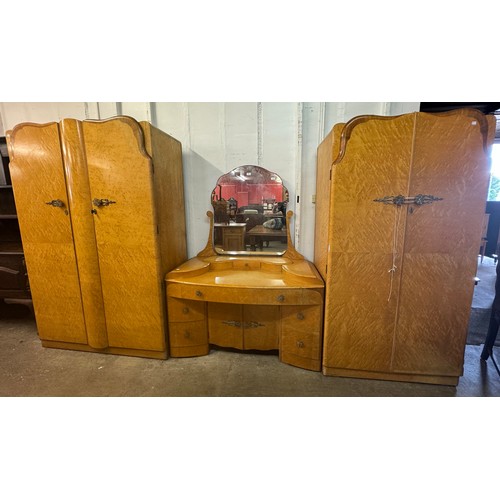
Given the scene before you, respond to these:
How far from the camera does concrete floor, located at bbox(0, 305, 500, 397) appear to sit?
1930 millimetres

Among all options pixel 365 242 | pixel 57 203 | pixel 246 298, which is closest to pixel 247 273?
pixel 246 298

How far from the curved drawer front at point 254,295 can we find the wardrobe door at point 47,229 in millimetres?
1214

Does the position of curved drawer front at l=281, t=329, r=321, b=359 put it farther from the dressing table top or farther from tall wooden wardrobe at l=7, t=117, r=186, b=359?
tall wooden wardrobe at l=7, t=117, r=186, b=359

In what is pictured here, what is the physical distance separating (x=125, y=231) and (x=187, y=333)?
3.60 feet

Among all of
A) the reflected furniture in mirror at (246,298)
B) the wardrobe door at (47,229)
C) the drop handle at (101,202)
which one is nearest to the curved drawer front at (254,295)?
the reflected furniture in mirror at (246,298)

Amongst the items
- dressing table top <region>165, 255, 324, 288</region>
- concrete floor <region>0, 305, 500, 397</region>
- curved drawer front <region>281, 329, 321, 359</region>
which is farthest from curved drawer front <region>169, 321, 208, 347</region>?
curved drawer front <region>281, 329, 321, 359</region>

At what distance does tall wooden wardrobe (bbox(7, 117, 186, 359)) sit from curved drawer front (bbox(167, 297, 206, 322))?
0.09m

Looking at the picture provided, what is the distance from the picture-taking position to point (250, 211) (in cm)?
259

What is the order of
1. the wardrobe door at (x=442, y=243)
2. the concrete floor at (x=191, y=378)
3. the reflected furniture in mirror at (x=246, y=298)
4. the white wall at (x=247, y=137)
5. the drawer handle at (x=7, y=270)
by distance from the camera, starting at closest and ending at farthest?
1. the wardrobe door at (x=442, y=243)
2. the concrete floor at (x=191, y=378)
3. the reflected furniture in mirror at (x=246, y=298)
4. the white wall at (x=247, y=137)
5. the drawer handle at (x=7, y=270)

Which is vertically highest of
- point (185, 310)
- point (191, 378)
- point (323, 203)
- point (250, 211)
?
point (323, 203)

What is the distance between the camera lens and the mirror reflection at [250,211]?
8.34 feet

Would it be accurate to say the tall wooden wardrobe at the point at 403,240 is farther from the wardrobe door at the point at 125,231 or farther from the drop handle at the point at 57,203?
the drop handle at the point at 57,203

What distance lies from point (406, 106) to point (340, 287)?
1.88 m

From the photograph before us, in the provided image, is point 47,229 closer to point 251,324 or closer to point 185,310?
point 185,310
